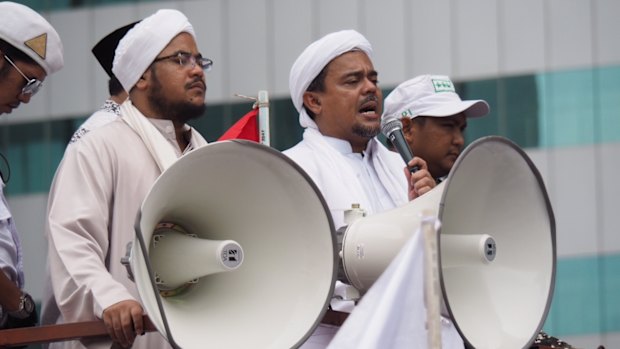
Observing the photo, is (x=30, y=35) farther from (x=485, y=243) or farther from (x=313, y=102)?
(x=485, y=243)

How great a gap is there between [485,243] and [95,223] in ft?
3.73

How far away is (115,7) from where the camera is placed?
15562 mm

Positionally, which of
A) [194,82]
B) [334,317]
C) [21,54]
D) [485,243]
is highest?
[21,54]

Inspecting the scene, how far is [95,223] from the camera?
12.6 feet

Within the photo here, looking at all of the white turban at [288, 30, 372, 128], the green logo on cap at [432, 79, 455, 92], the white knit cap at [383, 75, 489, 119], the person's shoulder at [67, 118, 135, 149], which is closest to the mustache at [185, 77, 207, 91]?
the person's shoulder at [67, 118, 135, 149]

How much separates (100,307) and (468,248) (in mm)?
1002

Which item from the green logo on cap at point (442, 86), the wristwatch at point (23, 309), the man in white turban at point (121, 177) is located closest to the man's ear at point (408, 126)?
the green logo on cap at point (442, 86)

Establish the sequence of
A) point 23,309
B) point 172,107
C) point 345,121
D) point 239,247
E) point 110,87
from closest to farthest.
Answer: point 239,247 → point 23,309 → point 172,107 → point 345,121 → point 110,87

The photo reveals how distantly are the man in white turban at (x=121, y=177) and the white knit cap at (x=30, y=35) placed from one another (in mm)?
267

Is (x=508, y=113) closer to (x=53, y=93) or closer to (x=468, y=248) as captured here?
(x=53, y=93)

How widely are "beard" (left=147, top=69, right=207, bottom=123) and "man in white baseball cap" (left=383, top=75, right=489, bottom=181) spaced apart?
45.8 inches

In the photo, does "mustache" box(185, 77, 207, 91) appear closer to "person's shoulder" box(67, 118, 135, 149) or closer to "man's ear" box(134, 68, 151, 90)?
"man's ear" box(134, 68, 151, 90)

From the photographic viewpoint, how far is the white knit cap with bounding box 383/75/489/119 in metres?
5.16

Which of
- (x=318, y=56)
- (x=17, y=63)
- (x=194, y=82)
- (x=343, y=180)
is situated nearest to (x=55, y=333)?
(x=17, y=63)
